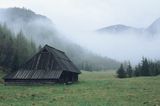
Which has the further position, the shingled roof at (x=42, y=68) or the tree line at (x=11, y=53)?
the tree line at (x=11, y=53)

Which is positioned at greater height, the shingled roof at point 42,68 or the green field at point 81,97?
the shingled roof at point 42,68

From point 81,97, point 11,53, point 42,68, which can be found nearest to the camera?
point 81,97

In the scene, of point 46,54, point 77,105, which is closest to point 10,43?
point 46,54

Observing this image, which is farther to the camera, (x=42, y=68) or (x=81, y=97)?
(x=42, y=68)

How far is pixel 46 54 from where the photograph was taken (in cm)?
5681

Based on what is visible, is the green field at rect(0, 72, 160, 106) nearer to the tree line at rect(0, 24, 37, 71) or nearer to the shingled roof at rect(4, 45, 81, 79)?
the shingled roof at rect(4, 45, 81, 79)

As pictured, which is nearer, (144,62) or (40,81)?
(40,81)

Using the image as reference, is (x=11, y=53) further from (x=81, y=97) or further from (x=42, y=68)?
(x=81, y=97)

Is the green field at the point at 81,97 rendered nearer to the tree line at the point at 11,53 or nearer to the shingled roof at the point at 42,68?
the shingled roof at the point at 42,68

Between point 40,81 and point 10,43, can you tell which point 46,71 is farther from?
point 10,43

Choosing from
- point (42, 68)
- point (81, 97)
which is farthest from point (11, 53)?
point (81, 97)

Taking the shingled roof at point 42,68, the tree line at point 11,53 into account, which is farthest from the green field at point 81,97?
the tree line at point 11,53

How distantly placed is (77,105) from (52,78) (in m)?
29.5

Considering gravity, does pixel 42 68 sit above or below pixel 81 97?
above
